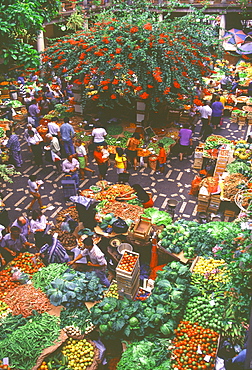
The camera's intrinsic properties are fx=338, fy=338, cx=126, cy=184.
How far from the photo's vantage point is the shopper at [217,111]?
12875 mm

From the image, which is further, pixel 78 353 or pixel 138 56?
pixel 138 56

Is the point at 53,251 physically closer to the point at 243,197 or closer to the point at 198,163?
the point at 243,197

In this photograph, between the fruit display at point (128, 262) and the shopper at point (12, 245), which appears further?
the shopper at point (12, 245)

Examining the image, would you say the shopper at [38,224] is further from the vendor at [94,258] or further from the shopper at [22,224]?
the vendor at [94,258]

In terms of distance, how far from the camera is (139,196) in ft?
27.5

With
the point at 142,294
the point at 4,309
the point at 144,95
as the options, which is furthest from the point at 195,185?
the point at 4,309

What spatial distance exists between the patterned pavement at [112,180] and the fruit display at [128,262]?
324 cm

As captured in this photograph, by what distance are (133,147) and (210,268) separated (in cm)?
563

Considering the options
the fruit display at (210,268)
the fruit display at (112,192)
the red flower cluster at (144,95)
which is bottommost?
Answer: the fruit display at (112,192)

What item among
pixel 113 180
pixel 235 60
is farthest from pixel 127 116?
pixel 235 60

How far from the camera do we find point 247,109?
14.7 m

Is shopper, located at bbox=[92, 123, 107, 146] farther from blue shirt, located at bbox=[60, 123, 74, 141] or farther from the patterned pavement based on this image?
the patterned pavement

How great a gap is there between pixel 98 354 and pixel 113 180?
6.15m

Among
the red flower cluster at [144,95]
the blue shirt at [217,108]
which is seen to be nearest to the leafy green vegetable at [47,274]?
the red flower cluster at [144,95]
